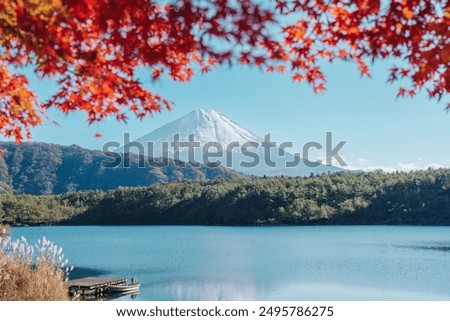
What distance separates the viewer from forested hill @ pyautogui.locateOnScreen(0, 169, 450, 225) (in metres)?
38.2

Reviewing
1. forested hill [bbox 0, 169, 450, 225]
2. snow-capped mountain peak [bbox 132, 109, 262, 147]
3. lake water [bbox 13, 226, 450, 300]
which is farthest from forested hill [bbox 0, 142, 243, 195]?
snow-capped mountain peak [bbox 132, 109, 262, 147]

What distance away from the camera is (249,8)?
3.33 metres

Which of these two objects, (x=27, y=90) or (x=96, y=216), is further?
(x=96, y=216)

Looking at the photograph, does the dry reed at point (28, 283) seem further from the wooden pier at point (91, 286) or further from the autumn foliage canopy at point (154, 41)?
the wooden pier at point (91, 286)

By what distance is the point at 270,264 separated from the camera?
21.9m

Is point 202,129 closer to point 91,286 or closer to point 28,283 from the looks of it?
point 91,286

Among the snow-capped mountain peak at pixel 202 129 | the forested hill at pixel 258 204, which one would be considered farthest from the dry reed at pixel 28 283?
the forested hill at pixel 258 204

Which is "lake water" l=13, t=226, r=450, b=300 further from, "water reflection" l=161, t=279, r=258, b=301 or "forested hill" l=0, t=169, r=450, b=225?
"forested hill" l=0, t=169, r=450, b=225

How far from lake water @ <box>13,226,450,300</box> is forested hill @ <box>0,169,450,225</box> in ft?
4.82

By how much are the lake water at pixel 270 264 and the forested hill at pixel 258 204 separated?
1469mm

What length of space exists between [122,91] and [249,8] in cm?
94

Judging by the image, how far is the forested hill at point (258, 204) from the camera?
1503 inches
